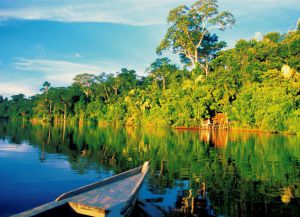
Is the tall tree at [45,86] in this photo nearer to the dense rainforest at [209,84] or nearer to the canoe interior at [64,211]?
the dense rainforest at [209,84]

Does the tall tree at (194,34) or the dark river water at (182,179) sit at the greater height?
the tall tree at (194,34)

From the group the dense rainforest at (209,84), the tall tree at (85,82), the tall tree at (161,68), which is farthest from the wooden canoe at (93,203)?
the tall tree at (85,82)

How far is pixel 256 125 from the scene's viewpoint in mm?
35781

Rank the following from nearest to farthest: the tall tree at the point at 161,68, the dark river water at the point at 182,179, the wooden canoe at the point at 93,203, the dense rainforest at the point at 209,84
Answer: the wooden canoe at the point at 93,203
the dark river water at the point at 182,179
the dense rainforest at the point at 209,84
the tall tree at the point at 161,68

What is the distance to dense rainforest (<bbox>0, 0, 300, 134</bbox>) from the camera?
33.9m

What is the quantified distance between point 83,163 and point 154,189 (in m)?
5.34

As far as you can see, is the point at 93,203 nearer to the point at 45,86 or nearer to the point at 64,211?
the point at 64,211

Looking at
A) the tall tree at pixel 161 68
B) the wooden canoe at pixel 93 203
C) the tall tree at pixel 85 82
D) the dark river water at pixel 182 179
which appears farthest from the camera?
the tall tree at pixel 85 82

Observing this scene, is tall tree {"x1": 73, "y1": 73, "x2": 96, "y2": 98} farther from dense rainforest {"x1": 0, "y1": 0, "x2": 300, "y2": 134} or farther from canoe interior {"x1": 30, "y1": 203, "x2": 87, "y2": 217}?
canoe interior {"x1": 30, "y1": 203, "x2": 87, "y2": 217}

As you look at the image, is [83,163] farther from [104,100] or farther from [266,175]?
[104,100]

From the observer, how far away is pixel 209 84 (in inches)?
1663

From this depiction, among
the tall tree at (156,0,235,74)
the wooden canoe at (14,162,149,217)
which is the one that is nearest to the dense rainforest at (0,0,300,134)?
the tall tree at (156,0,235,74)

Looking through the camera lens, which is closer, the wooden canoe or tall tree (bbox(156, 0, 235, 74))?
the wooden canoe

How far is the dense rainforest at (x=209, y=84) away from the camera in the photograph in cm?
3394
